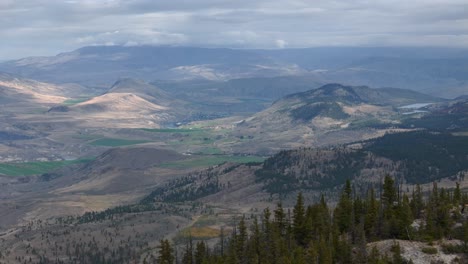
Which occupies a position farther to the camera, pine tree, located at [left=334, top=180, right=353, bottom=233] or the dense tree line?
pine tree, located at [left=334, top=180, right=353, bottom=233]

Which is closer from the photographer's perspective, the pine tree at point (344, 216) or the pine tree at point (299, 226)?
the pine tree at point (344, 216)

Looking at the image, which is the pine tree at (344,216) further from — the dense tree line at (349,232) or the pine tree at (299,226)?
the pine tree at (299,226)

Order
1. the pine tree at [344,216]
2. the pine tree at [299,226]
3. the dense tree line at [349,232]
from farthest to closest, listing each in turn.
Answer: the pine tree at [299,226]
the pine tree at [344,216]
the dense tree line at [349,232]


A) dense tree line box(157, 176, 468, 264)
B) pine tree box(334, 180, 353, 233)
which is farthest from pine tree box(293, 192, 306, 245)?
pine tree box(334, 180, 353, 233)

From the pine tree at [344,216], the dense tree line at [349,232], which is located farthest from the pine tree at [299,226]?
the pine tree at [344,216]

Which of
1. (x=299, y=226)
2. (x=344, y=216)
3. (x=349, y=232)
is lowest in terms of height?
(x=349, y=232)

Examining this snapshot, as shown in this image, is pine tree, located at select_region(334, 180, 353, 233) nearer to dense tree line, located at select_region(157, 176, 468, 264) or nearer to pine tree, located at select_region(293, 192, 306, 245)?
dense tree line, located at select_region(157, 176, 468, 264)

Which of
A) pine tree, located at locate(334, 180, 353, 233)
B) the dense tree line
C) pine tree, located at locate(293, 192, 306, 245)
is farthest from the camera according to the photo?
pine tree, located at locate(293, 192, 306, 245)

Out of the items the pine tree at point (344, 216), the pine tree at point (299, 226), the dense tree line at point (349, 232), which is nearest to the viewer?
the dense tree line at point (349, 232)

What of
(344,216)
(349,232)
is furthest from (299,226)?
(349,232)

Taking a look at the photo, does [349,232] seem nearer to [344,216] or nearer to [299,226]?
[344,216]
